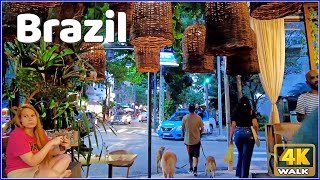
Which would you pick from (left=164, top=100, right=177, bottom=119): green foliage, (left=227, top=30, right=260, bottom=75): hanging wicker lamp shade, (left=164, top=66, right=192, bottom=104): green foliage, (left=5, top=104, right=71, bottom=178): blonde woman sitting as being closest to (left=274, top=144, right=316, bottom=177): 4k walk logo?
(left=227, top=30, right=260, bottom=75): hanging wicker lamp shade

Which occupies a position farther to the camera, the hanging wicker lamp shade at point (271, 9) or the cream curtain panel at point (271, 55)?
the cream curtain panel at point (271, 55)

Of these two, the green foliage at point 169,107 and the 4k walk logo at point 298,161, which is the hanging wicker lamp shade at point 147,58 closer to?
the 4k walk logo at point 298,161

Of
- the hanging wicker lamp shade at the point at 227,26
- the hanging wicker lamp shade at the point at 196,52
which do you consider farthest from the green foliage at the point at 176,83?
the hanging wicker lamp shade at the point at 227,26

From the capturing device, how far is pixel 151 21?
Answer: 2.12 m

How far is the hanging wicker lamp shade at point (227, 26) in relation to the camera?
2.00 meters

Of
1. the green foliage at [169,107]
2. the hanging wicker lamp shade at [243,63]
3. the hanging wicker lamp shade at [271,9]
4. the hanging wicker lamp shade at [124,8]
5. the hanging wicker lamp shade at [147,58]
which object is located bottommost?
the green foliage at [169,107]

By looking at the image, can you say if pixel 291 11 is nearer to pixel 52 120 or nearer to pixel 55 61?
pixel 55 61

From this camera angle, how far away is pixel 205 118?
12609mm

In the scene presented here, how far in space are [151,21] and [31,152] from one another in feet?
3.41

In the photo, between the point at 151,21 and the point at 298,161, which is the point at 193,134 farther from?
the point at 151,21

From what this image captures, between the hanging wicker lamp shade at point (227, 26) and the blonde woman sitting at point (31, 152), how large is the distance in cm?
106

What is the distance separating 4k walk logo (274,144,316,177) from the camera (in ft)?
6.61

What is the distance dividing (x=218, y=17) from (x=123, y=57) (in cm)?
582

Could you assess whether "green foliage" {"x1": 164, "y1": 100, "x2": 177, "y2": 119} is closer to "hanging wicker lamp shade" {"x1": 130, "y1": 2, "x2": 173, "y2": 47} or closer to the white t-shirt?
the white t-shirt
